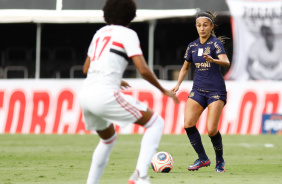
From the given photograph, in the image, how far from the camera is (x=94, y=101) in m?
6.62

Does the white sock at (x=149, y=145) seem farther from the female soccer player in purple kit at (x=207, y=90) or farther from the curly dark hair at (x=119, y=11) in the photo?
the female soccer player in purple kit at (x=207, y=90)

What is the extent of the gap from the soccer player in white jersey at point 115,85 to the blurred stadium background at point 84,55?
→ 1220 centimetres

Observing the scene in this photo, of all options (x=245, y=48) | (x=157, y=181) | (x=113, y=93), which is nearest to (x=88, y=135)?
(x=245, y=48)

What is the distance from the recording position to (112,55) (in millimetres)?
6727

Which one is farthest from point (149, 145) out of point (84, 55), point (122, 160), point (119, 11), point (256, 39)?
point (84, 55)

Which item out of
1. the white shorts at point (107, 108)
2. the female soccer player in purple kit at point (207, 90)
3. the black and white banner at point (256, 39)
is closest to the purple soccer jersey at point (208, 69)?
the female soccer player in purple kit at point (207, 90)

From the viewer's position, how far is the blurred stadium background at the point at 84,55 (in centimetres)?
1923

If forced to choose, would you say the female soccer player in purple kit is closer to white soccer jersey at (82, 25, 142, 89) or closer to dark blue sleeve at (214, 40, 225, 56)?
dark blue sleeve at (214, 40, 225, 56)

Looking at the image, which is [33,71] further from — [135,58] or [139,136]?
[135,58]

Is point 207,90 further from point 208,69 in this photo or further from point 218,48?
point 218,48

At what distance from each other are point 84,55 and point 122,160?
1616 cm

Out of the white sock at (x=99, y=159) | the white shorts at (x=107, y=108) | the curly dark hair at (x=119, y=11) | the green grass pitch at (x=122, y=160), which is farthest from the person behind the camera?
the green grass pitch at (x=122, y=160)

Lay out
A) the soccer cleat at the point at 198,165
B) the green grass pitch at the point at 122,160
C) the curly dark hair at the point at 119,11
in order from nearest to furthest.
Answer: the curly dark hair at the point at 119,11, the green grass pitch at the point at 122,160, the soccer cleat at the point at 198,165

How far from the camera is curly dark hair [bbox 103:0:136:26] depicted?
6773mm
